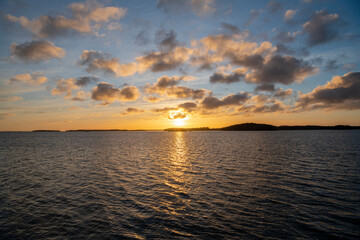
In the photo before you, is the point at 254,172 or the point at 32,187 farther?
the point at 254,172

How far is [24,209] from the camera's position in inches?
744

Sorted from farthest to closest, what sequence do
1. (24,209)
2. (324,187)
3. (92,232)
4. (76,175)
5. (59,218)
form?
1. (76,175)
2. (324,187)
3. (24,209)
4. (59,218)
5. (92,232)

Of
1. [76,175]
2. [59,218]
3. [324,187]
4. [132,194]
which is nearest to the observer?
[59,218]

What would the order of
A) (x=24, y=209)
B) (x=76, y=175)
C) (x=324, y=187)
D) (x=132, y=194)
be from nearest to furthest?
(x=24, y=209)
(x=132, y=194)
(x=324, y=187)
(x=76, y=175)

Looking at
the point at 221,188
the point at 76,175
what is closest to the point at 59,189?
the point at 76,175

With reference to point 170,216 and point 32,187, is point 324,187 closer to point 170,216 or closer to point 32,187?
point 170,216

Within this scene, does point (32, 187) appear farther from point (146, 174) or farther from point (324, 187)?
point (324, 187)

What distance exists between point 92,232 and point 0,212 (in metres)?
11.1

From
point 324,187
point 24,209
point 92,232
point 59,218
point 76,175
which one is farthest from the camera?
point 76,175

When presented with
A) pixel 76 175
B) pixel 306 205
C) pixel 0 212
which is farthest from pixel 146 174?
pixel 306 205

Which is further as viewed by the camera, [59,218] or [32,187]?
[32,187]

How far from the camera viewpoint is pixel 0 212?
18.1m

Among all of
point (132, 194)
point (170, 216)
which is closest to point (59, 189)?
point (132, 194)

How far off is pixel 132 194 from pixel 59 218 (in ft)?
26.5
